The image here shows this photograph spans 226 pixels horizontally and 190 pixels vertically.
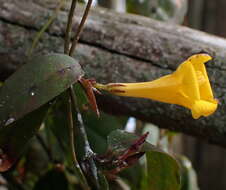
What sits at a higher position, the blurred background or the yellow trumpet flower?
the yellow trumpet flower

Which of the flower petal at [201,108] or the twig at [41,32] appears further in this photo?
the twig at [41,32]

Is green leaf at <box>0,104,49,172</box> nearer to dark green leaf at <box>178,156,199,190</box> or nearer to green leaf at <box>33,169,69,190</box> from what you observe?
green leaf at <box>33,169,69,190</box>

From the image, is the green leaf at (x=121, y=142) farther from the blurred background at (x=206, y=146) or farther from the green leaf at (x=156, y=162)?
the blurred background at (x=206, y=146)

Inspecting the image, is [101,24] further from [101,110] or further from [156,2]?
[156,2]

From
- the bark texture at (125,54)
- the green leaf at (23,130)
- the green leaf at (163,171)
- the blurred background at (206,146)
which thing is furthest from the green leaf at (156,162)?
the blurred background at (206,146)

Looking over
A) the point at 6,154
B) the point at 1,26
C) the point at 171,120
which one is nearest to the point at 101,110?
the point at 171,120

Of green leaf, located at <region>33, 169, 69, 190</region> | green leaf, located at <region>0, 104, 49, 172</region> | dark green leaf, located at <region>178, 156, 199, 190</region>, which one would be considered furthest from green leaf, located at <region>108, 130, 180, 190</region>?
dark green leaf, located at <region>178, 156, 199, 190</region>
